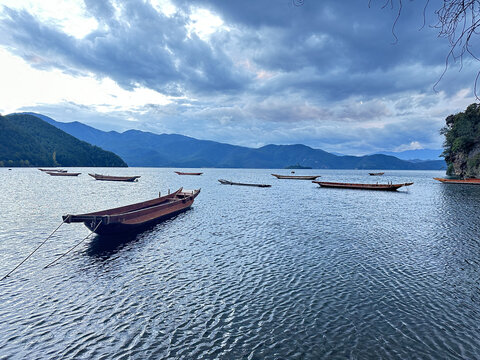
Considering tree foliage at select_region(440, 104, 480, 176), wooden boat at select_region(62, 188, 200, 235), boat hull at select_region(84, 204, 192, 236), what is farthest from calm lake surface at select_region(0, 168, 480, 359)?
tree foliage at select_region(440, 104, 480, 176)

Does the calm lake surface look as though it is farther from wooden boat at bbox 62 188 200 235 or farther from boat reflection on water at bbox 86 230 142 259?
wooden boat at bbox 62 188 200 235

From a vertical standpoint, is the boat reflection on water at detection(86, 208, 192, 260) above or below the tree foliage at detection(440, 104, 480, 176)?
below

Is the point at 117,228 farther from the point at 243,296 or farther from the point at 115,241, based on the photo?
the point at 243,296

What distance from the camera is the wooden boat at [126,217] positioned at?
852 inches

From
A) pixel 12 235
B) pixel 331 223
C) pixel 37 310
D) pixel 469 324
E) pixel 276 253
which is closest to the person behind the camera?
pixel 469 324

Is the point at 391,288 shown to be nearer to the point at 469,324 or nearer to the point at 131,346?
the point at 469,324

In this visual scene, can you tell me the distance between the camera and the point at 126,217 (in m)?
25.0

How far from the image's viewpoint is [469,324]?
33.7 ft

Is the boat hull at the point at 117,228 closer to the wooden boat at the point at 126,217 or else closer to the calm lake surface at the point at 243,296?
the wooden boat at the point at 126,217

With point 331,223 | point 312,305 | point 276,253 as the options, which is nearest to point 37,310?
point 312,305

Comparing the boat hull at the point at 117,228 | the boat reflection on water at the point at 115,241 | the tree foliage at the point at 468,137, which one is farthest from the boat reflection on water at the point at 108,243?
the tree foliage at the point at 468,137

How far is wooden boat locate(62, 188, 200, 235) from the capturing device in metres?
21.6

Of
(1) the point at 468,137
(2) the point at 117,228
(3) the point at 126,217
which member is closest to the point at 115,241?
(2) the point at 117,228

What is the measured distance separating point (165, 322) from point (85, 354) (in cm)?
296
